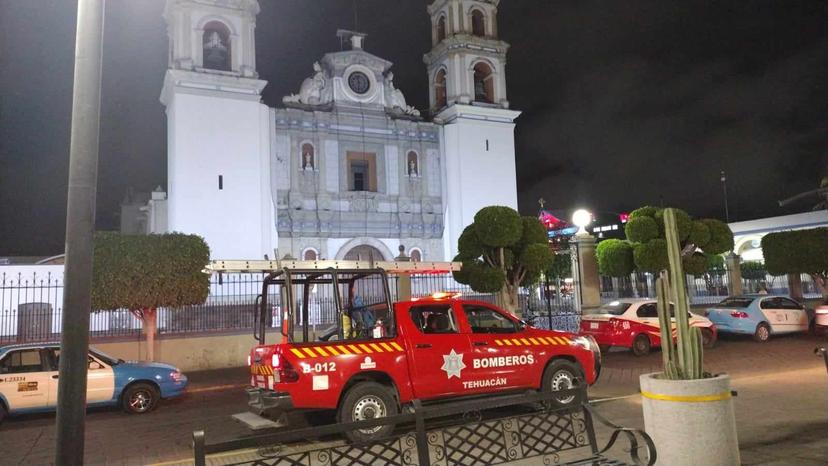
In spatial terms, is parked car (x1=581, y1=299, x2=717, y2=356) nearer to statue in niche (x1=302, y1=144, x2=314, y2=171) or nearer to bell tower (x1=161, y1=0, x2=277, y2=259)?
bell tower (x1=161, y1=0, x2=277, y2=259)

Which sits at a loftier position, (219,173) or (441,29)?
(441,29)

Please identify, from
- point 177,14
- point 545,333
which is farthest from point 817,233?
point 177,14

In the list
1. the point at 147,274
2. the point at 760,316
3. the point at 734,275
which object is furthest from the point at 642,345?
the point at 147,274

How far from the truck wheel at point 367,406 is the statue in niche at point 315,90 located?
24.4 meters

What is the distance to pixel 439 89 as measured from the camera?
34875 millimetres

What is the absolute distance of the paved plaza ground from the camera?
7.13 metres

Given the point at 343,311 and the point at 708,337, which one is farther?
the point at 708,337

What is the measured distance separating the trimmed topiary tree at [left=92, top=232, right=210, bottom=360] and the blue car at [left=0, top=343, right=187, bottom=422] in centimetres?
390

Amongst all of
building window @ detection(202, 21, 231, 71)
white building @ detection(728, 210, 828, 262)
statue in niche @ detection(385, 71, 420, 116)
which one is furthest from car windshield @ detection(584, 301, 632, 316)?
white building @ detection(728, 210, 828, 262)

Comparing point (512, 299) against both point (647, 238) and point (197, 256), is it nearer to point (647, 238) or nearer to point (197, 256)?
point (647, 238)

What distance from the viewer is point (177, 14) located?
27.0m

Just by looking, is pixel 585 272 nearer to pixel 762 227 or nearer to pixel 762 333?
pixel 762 333

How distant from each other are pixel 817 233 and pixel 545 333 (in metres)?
16.7

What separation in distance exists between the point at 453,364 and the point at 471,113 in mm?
25468
